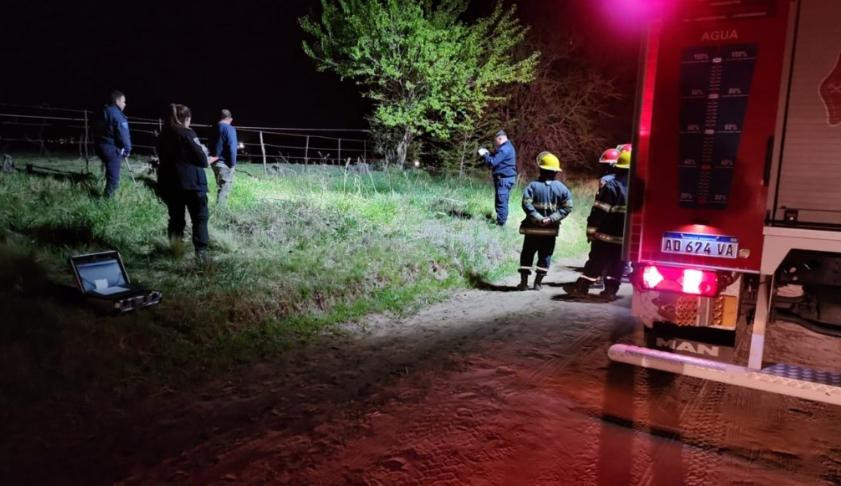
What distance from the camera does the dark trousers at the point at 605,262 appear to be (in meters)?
7.50

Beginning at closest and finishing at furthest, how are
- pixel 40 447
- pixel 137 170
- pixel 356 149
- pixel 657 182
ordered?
pixel 40 447, pixel 657 182, pixel 137 170, pixel 356 149

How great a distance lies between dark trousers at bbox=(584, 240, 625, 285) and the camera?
7.50 metres

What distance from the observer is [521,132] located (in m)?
19.8

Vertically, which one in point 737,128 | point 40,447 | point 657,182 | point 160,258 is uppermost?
point 737,128

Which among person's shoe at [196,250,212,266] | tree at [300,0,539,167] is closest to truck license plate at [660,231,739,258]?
person's shoe at [196,250,212,266]

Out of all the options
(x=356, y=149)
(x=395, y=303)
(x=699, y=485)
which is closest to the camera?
(x=699, y=485)

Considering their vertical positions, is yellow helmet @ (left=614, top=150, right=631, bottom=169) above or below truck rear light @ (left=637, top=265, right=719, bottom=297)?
above

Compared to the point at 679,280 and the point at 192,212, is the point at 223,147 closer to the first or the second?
the point at 192,212

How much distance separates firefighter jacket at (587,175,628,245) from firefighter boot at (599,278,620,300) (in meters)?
0.54

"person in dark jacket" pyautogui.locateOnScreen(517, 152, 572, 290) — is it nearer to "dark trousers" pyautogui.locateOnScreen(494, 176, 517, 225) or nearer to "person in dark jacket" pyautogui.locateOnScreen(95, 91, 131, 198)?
"dark trousers" pyautogui.locateOnScreen(494, 176, 517, 225)

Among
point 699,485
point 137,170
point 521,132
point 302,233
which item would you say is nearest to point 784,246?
point 699,485

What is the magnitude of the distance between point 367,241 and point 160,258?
9.42 feet

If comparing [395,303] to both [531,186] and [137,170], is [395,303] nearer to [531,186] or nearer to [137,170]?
[531,186]

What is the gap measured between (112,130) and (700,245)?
28.3 ft
